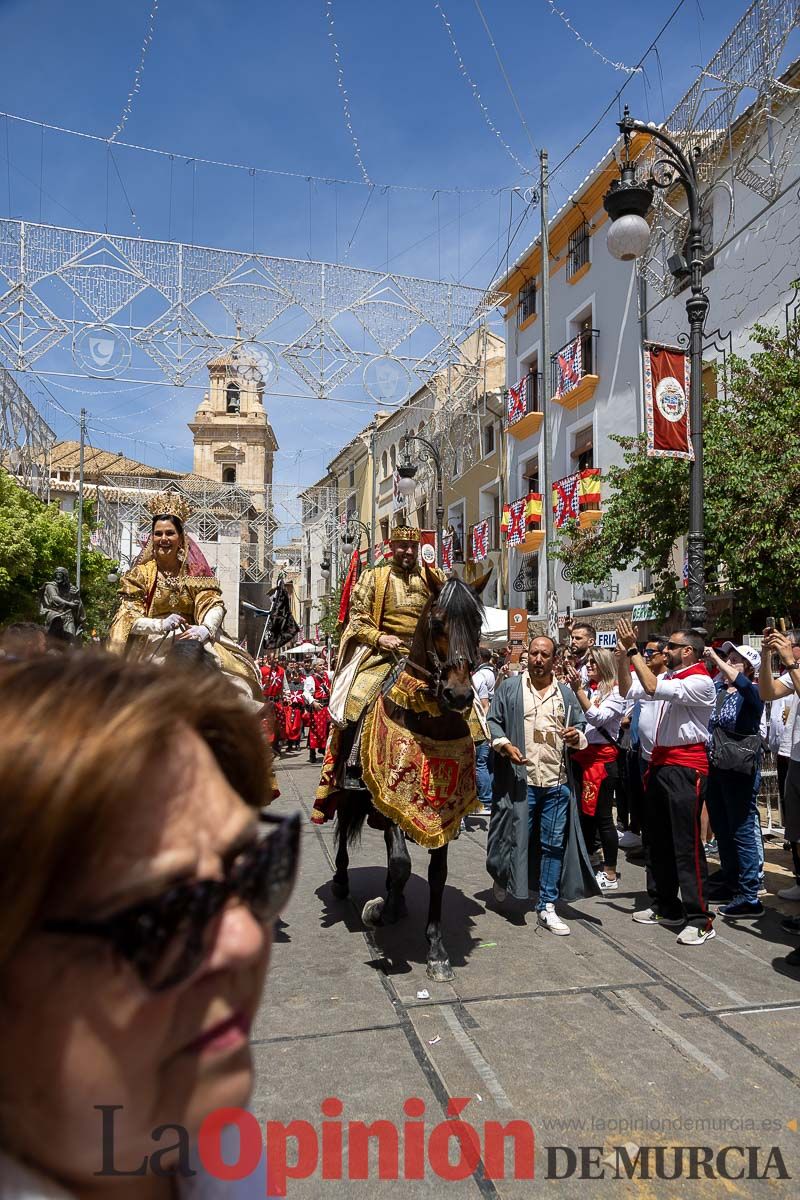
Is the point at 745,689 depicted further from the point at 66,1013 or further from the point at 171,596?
the point at 66,1013

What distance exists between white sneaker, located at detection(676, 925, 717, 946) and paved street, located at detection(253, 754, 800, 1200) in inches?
3.3

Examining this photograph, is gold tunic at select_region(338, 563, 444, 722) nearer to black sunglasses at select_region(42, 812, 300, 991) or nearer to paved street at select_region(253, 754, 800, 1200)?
paved street at select_region(253, 754, 800, 1200)

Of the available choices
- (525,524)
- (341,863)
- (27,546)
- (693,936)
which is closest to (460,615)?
(341,863)

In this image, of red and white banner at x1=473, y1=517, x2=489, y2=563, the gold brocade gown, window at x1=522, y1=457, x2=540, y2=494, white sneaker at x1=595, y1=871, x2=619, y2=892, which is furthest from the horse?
red and white banner at x1=473, y1=517, x2=489, y2=563

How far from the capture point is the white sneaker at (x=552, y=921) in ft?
18.6

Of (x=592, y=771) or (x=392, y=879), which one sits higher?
(x=592, y=771)

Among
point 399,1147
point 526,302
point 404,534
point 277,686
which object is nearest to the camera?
point 399,1147

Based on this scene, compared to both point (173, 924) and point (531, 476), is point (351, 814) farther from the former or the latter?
point (531, 476)

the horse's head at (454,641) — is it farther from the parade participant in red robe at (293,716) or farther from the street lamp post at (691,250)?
the parade participant in red robe at (293,716)

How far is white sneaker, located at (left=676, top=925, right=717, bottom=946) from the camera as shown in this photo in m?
5.44

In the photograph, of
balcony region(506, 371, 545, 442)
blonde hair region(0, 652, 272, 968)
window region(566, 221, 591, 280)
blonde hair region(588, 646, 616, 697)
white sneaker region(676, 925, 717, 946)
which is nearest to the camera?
blonde hair region(0, 652, 272, 968)

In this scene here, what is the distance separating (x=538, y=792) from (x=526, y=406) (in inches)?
884

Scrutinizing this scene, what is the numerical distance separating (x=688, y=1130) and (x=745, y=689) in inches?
152

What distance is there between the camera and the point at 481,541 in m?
28.7
